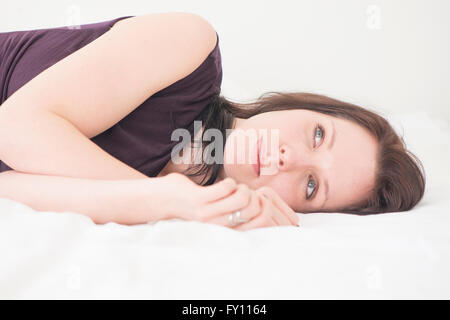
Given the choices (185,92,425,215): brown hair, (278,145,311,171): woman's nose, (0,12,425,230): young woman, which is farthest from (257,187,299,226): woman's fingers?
(185,92,425,215): brown hair

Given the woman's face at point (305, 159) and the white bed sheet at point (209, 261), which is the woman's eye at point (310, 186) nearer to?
the woman's face at point (305, 159)

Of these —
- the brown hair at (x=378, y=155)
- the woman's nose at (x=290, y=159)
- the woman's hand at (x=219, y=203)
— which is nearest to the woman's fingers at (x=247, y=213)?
the woman's hand at (x=219, y=203)

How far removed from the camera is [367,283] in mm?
572

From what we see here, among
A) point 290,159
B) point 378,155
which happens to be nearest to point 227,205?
point 290,159

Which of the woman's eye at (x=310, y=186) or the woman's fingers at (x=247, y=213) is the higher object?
the woman's fingers at (x=247, y=213)

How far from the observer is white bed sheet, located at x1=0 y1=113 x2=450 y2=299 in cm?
54

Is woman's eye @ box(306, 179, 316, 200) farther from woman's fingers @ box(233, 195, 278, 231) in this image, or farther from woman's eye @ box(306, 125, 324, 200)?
woman's fingers @ box(233, 195, 278, 231)

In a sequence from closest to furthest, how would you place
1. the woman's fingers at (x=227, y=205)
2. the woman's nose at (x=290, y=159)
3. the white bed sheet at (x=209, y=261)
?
the white bed sheet at (x=209, y=261) → the woman's fingers at (x=227, y=205) → the woman's nose at (x=290, y=159)

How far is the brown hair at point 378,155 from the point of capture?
3.42 feet

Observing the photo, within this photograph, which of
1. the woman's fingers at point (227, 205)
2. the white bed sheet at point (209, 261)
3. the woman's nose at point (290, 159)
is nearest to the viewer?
the white bed sheet at point (209, 261)

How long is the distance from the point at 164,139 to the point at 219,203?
1.22 ft
